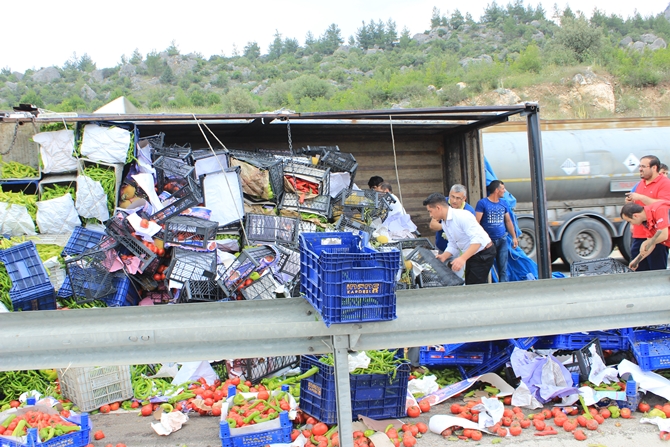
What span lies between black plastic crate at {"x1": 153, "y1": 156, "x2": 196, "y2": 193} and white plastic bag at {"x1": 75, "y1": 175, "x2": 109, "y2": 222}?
878 mm

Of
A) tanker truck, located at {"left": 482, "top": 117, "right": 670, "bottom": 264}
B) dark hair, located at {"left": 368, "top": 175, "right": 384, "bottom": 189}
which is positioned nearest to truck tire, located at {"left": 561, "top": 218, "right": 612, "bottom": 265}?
tanker truck, located at {"left": 482, "top": 117, "right": 670, "bottom": 264}

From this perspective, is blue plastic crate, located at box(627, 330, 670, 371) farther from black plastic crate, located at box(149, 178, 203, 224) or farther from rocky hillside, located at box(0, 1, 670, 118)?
rocky hillside, located at box(0, 1, 670, 118)

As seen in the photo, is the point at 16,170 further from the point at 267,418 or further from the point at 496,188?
the point at 496,188

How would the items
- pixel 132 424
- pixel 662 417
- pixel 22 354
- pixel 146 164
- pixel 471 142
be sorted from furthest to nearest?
pixel 471 142
pixel 146 164
pixel 132 424
pixel 662 417
pixel 22 354

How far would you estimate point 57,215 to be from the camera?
6.96 meters

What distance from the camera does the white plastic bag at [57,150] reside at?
7305 mm

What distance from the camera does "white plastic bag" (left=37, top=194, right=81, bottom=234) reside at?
22.8 ft

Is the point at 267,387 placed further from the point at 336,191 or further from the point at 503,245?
the point at 503,245

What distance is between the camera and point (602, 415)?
467 cm

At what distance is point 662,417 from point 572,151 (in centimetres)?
821

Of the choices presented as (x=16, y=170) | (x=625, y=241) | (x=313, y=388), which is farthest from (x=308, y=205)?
(x=625, y=241)

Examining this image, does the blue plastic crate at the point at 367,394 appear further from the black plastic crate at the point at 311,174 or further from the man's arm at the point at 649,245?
the black plastic crate at the point at 311,174

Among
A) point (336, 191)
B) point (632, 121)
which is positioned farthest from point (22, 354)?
point (632, 121)

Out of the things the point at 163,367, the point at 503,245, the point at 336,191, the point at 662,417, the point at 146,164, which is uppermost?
the point at 146,164
